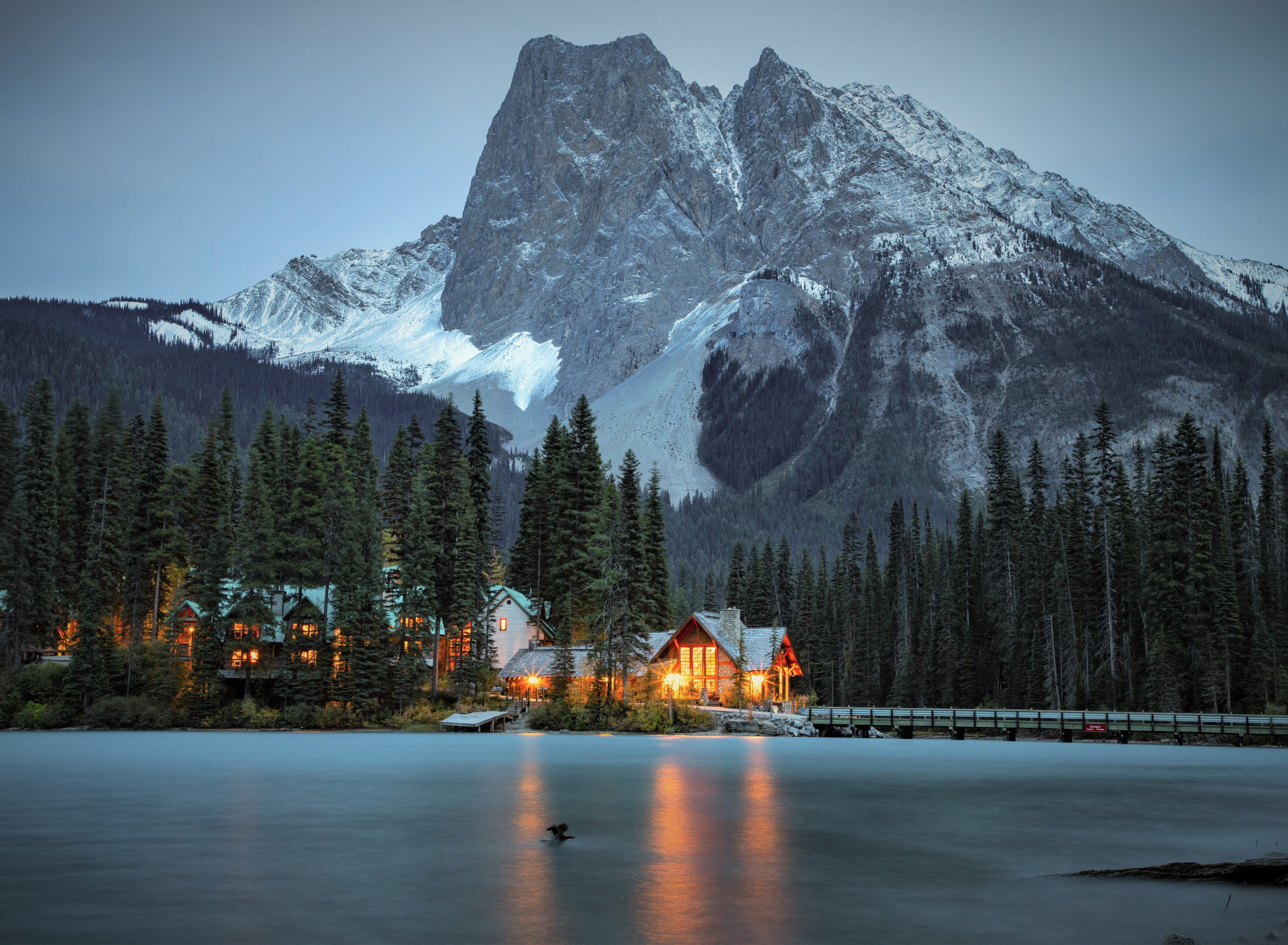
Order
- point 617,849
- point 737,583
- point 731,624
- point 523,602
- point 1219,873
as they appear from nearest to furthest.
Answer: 1. point 1219,873
2. point 617,849
3. point 731,624
4. point 523,602
5. point 737,583

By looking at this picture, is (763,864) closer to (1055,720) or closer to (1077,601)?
(1055,720)

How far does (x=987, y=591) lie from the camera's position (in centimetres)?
10294

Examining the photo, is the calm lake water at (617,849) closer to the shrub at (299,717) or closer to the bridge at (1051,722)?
the bridge at (1051,722)

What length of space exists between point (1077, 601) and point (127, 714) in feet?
230

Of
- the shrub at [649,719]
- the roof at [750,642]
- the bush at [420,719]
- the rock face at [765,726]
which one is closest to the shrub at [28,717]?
the bush at [420,719]

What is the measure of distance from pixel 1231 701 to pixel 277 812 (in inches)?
2658

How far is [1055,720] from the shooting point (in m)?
68.7

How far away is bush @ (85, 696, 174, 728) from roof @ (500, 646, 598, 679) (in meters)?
24.9

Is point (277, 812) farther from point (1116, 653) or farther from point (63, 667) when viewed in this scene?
point (1116, 653)

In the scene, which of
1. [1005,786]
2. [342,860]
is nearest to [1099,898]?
[342,860]

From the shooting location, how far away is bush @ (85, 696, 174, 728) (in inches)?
2699

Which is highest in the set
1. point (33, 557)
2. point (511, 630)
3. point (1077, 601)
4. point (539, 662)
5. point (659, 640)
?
point (33, 557)

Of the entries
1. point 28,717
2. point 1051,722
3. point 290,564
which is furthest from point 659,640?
point 28,717

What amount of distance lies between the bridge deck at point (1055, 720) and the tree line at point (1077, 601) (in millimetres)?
7501
